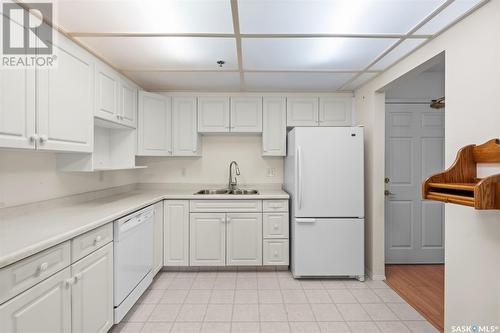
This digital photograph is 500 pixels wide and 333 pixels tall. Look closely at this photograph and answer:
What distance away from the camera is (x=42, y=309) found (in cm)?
122

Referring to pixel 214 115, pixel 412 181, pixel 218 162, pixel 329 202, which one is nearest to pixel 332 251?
pixel 329 202

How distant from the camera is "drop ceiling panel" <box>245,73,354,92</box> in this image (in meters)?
2.76

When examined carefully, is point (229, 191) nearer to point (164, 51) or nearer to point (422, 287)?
point (164, 51)

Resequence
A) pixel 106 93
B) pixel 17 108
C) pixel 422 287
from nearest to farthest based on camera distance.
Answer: pixel 17 108 → pixel 106 93 → pixel 422 287

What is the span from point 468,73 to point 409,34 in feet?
1.70

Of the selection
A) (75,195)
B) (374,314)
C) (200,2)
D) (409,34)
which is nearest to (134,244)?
(75,195)

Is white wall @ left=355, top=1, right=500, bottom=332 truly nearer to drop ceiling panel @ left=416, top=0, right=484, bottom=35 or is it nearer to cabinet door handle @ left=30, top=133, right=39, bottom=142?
drop ceiling panel @ left=416, top=0, right=484, bottom=35

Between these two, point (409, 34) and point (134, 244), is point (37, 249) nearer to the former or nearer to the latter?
point (134, 244)

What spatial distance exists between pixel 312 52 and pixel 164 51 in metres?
1.29

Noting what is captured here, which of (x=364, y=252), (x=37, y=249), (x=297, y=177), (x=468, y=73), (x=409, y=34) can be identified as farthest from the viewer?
(x=364, y=252)

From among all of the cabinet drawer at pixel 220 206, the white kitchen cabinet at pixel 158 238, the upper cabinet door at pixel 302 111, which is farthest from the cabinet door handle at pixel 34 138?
the upper cabinet door at pixel 302 111

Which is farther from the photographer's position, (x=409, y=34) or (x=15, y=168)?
(x=409, y=34)

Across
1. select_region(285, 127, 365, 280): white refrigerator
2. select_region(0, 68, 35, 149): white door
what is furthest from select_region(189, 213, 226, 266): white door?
select_region(0, 68, 35, 149): white door

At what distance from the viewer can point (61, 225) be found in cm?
151
